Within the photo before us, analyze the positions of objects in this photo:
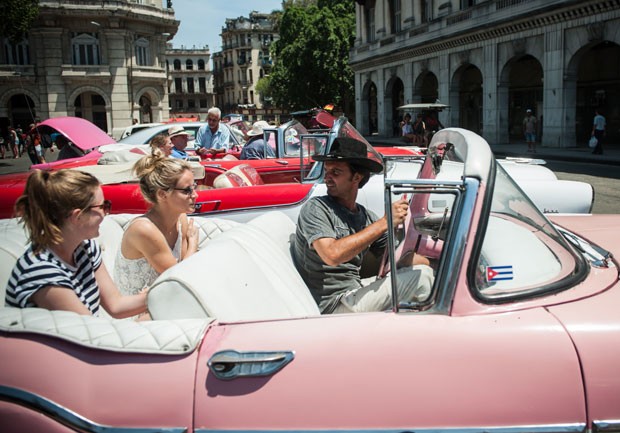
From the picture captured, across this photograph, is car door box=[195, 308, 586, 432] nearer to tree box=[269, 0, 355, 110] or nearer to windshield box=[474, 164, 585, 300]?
windshield box=[474, 164, 585, 300]

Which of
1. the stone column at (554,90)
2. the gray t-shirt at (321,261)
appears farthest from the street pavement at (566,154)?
the gray t-shirt at (321,261)

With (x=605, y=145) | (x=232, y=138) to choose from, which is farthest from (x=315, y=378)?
(x=605, y=145)

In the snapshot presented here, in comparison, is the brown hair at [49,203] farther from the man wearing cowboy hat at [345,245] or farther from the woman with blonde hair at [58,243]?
the man wearing cowboy hat at [345,245]

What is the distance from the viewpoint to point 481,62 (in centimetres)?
2605

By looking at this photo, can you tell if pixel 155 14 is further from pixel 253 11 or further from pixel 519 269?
pixel 253 11

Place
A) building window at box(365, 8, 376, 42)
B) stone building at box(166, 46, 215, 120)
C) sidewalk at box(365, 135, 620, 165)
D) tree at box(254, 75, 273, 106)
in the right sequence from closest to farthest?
sidewalk at box(365, 135, 620, 165) < building window at box(365, 8, 376, 42) < tree at box(254, 75, 273, 106) < stone building at box(166, 46, 215, 120)

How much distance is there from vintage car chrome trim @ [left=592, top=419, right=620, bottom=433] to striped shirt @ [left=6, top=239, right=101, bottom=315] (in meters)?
2.09

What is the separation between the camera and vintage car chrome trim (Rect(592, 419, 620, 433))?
1797 mm

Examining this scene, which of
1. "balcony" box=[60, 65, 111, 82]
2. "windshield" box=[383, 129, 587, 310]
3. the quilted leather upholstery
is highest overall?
"balcony" box=[60, 65, 111, 82]

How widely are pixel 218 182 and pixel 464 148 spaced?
3.63 metres

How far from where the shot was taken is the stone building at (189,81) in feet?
339

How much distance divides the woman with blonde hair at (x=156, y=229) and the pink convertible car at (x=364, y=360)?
1.01m

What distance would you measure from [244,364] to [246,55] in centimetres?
10862

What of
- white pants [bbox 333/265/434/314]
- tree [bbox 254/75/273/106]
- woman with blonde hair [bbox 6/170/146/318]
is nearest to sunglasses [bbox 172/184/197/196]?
woman with blonde hair [bbox 6/170/146/318]
